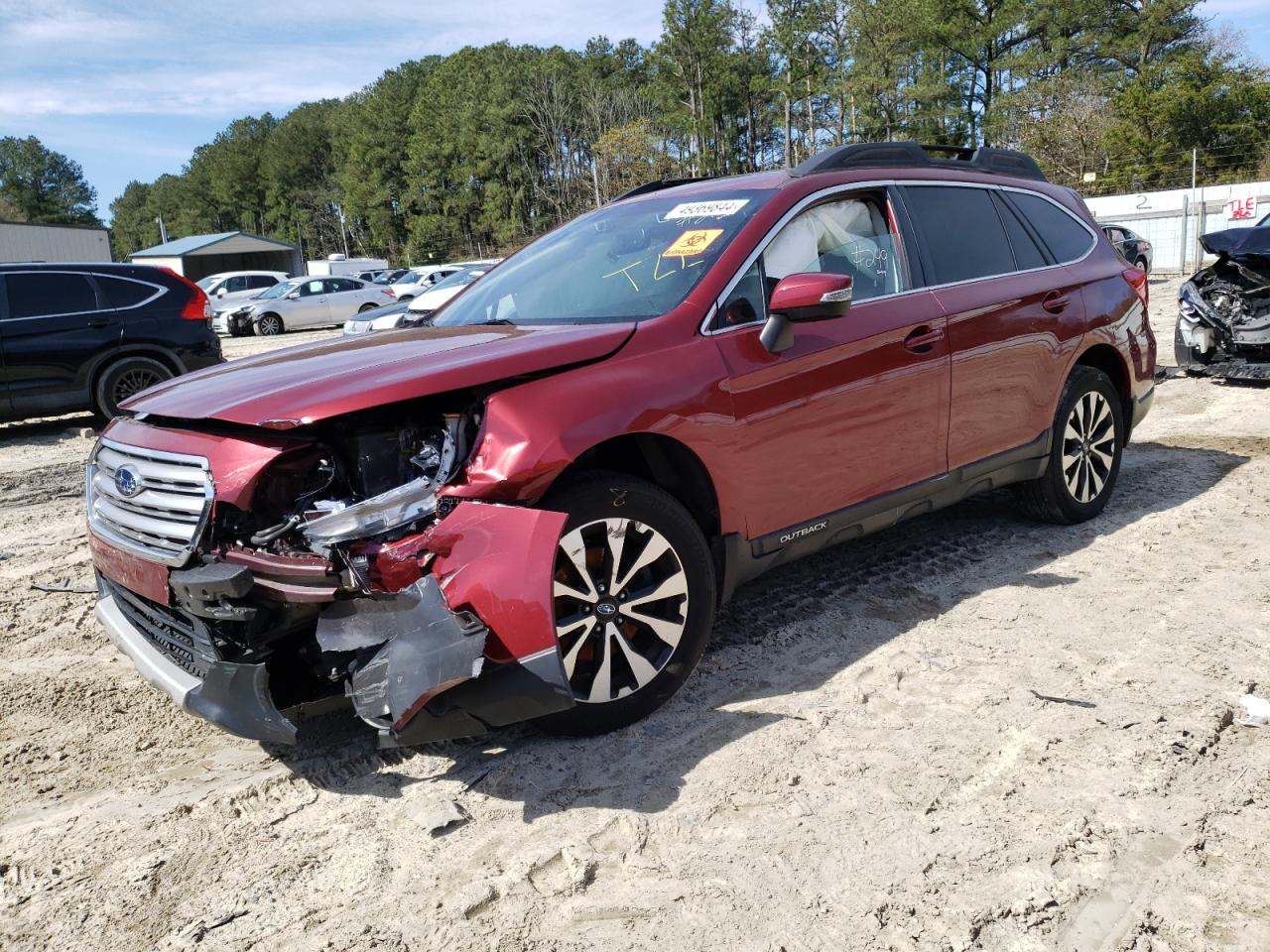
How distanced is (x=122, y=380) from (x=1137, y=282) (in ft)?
30.5

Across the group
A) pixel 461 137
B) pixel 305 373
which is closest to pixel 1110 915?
pixel 305 373

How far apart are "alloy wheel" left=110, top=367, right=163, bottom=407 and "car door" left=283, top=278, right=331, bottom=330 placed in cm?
1772

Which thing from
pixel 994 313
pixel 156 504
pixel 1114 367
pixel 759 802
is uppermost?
pixel 994 313

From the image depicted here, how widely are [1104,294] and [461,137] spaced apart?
268 ft

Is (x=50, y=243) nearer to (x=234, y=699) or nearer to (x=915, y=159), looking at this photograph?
(x=915, y=159)

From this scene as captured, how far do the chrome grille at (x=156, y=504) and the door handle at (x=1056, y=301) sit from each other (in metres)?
3.88

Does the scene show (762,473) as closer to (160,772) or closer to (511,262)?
(511,262)

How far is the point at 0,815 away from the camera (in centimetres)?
299

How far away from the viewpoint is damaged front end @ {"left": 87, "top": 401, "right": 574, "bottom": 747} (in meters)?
2.75

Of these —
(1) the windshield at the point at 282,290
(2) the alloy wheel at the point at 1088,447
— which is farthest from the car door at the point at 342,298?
A: (2) the alloy wheel at the point at 1088,447

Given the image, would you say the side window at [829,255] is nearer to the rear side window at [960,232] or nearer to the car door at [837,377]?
the car door at [837,377]

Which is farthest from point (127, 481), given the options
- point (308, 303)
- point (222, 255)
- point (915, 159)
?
point (222, 255)

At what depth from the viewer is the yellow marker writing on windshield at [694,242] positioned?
3.81 metres

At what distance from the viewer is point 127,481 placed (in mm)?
3170
